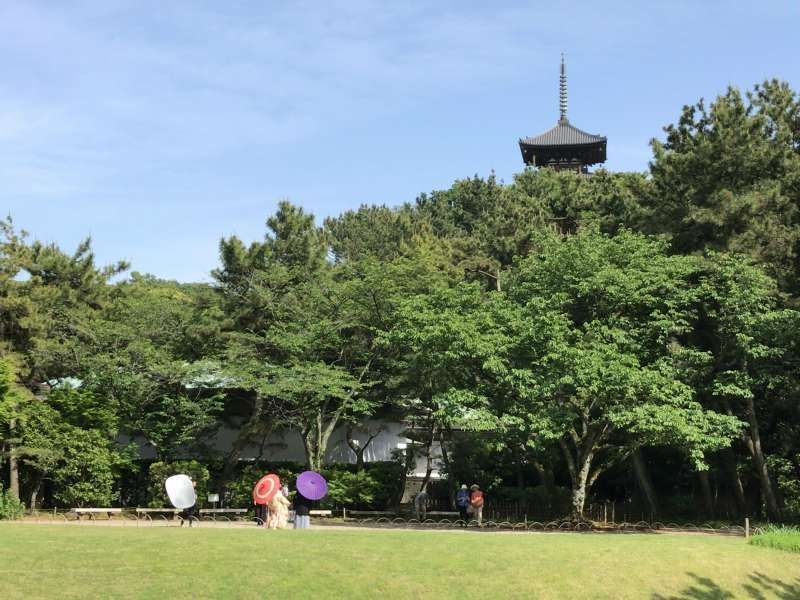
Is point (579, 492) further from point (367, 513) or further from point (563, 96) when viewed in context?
point (563, 96)

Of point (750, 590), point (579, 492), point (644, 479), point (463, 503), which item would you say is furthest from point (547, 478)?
point (750, 590)

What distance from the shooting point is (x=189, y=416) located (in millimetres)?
28719

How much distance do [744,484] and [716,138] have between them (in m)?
12.1

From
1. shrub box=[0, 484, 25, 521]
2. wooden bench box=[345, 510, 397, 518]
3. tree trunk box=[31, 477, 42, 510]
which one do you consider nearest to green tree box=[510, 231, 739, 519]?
wooden bench box=[345, 510, 397, 518]

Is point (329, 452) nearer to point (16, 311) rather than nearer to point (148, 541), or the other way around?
point (16, 311)

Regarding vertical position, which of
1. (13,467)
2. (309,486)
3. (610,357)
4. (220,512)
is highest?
(610,357)

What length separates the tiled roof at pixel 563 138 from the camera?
232ft

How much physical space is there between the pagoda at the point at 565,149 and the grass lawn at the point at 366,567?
186 ft

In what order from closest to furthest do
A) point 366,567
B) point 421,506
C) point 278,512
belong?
point 366,567 → point 278,512 → point 421,506

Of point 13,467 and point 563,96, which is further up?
point 563,96

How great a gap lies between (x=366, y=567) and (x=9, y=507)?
16331 millimetres

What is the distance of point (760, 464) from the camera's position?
86.5 ft

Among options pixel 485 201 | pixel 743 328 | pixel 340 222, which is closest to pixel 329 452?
pixel 743 328

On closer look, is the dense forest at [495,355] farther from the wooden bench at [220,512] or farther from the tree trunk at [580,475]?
the wooden bench at [220,512]
